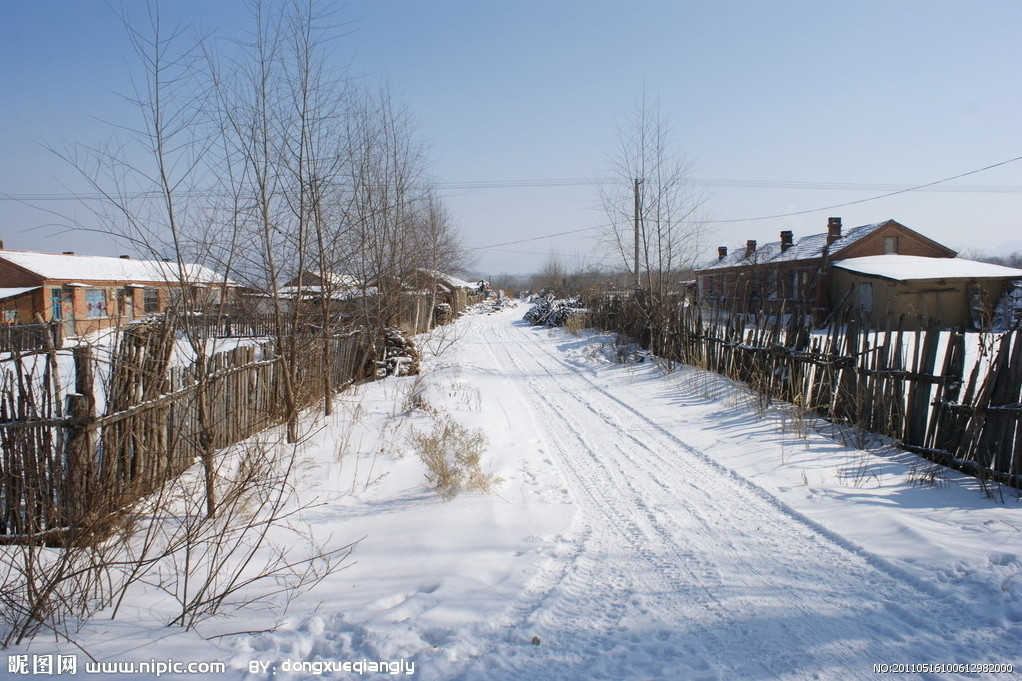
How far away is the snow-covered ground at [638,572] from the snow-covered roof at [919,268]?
21871 millimetres

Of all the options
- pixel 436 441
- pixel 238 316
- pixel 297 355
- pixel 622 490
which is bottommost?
pixel 622 490

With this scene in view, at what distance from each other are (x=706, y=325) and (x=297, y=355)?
10250 mm

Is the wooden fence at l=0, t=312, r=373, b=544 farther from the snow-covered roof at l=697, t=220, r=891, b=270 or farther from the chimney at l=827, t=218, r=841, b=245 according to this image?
the chimney at l=827, t=218, r=841, b=245

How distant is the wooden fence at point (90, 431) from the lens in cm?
356

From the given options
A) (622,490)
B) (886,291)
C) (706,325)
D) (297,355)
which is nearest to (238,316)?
(297,355)

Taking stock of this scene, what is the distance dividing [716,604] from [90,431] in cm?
434

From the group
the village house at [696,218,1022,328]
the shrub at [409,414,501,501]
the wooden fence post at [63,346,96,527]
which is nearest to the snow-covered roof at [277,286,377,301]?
the shrub at [409,414,501,501]

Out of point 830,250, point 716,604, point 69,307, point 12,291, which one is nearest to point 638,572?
point 716,604

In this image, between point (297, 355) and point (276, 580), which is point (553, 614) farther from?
point (297, 355)

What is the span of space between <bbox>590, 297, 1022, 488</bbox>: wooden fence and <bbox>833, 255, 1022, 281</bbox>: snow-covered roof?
17.3 m

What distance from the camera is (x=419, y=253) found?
580 inches

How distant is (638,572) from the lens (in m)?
3.81

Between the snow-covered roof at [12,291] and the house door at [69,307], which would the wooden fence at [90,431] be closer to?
the house door at [69,307]

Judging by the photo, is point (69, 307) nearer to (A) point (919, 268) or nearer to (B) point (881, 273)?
(B) point (881, 273)
